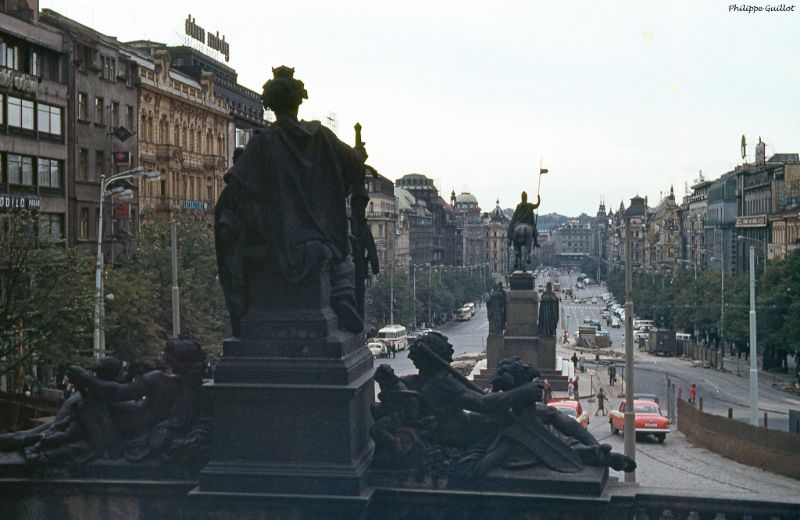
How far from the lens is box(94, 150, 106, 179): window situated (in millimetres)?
64750

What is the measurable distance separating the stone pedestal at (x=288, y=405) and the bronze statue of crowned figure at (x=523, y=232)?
4182cm

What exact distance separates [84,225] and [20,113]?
1029 centimetres

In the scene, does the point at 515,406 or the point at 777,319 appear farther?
the point at 777,319

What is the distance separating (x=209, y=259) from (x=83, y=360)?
82.8 feet

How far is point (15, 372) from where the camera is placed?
1147 inches

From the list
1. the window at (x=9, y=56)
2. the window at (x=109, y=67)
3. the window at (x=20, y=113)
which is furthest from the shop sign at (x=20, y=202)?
the window at (x=109, y=67)

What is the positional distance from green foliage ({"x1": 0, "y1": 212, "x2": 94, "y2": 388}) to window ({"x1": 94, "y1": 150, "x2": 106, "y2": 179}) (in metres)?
29.2

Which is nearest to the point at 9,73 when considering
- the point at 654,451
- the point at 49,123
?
the point at 49,123

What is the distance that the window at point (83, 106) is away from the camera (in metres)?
62.6

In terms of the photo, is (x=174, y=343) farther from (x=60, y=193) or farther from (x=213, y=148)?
(x=213, y=148)

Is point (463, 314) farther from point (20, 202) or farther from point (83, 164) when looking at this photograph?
point (20, 202)

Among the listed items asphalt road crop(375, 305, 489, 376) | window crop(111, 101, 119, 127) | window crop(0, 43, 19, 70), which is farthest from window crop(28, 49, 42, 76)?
asphalt road crop(375, 305, 489, 376)

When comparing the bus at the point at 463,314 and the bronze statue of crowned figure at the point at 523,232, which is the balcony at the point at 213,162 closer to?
the bronze statue of crowned figure at the point at 523,232

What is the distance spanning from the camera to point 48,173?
57312 mm
